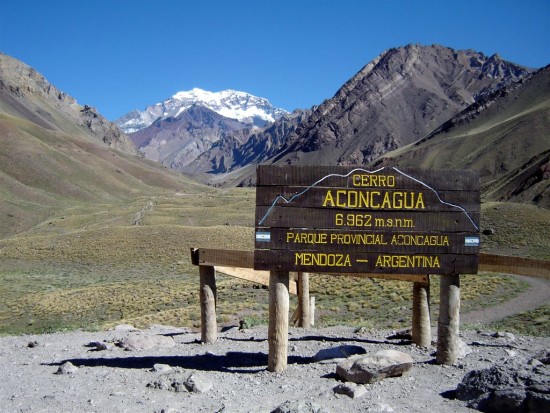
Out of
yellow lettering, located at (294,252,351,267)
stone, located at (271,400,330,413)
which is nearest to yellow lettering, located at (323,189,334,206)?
yellow lettering, located at (294,252,351,267)

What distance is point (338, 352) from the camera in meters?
10.9

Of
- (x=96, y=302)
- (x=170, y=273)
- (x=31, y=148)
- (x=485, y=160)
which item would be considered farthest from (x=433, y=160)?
(x=96, y=302)

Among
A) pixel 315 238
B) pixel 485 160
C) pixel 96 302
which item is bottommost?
pixel 96 302

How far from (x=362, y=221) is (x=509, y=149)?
143169mm

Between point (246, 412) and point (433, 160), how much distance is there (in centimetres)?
17143

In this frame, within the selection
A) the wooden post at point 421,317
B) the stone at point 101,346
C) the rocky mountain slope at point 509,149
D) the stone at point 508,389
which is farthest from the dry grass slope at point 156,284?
the rocky mountain slope at point 509,149

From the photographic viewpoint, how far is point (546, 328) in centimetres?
1750

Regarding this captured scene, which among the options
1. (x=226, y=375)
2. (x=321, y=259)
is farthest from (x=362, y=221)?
(x=226, y=375)

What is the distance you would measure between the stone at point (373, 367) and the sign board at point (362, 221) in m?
1.58

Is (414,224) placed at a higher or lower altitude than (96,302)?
higher

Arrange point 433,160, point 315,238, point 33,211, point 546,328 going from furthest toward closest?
point 433,160
point 33,211
point 546,328
point 315,238

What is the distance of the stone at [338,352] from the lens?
10.8 m

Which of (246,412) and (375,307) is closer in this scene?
(246,412)

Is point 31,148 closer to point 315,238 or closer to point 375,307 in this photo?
point 375,307
